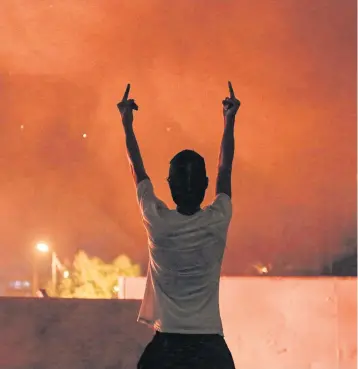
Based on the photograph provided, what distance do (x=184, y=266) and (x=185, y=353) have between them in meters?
0.19

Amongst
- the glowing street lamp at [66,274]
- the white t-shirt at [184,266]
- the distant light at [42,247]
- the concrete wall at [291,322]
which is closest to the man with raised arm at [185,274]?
the white t-shirt at [184,266]

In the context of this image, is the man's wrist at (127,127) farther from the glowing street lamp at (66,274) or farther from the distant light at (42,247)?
the glowing street lamp at (66,274)

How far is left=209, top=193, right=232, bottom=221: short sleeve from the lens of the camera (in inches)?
54.5

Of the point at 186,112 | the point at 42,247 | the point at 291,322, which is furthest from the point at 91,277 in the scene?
the point at 291,322

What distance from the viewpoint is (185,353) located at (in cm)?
133

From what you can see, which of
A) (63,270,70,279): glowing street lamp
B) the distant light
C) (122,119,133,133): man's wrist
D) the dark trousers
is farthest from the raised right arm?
(63,270,70,279): glowing street lamp

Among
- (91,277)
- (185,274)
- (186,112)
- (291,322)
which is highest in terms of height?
(186,112)

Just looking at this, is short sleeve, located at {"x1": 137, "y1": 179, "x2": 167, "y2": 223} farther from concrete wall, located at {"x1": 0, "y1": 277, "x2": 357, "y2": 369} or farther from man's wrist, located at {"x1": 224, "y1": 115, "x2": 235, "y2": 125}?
concrete wall, located at {"x1": 0, "y1": 277, "x2": 357, "y2": 369}

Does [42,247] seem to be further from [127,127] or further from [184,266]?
[184,266]

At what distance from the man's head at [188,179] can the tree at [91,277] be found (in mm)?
7328

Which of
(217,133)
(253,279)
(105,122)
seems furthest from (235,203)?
(253,279)

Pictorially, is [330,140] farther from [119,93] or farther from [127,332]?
[127,332]

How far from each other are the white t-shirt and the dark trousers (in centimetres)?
2

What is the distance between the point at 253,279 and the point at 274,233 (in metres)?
2.79
